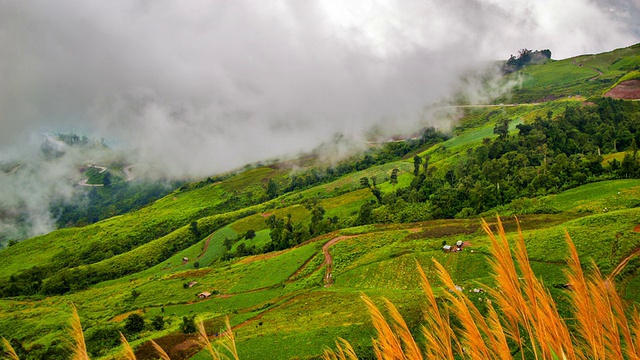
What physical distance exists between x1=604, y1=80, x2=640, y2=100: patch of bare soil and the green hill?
12405mm

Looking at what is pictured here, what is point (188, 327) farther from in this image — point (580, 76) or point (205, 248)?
point (580, 76)

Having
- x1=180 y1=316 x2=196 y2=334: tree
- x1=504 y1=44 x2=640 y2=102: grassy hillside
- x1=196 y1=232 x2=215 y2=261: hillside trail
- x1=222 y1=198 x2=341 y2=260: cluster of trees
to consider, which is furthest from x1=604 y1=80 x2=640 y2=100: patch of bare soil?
x1=180 y1=316 x2=196 y2=334: tree

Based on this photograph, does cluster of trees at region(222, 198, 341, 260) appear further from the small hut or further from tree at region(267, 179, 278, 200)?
tree at region(267, 179, 278, 200)

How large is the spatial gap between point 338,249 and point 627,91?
398ft

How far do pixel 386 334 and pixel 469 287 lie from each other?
26249 millimetres

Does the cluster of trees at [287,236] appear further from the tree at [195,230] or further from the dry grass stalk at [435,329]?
the dry grass stalk at [435,329]

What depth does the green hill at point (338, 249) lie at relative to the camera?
29094mm

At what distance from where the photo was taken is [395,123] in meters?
199

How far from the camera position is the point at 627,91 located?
110000mm

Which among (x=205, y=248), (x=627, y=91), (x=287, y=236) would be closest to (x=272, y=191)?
(x=205, y=248)

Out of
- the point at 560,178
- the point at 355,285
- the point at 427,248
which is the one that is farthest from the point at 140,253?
the point at 560,178

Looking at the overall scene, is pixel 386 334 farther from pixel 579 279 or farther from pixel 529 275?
pixel 579 279

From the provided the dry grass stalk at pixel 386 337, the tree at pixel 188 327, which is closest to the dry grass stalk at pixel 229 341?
the dry grass stalk at pixel 386 337

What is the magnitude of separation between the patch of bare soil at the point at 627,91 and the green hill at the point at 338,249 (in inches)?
488
